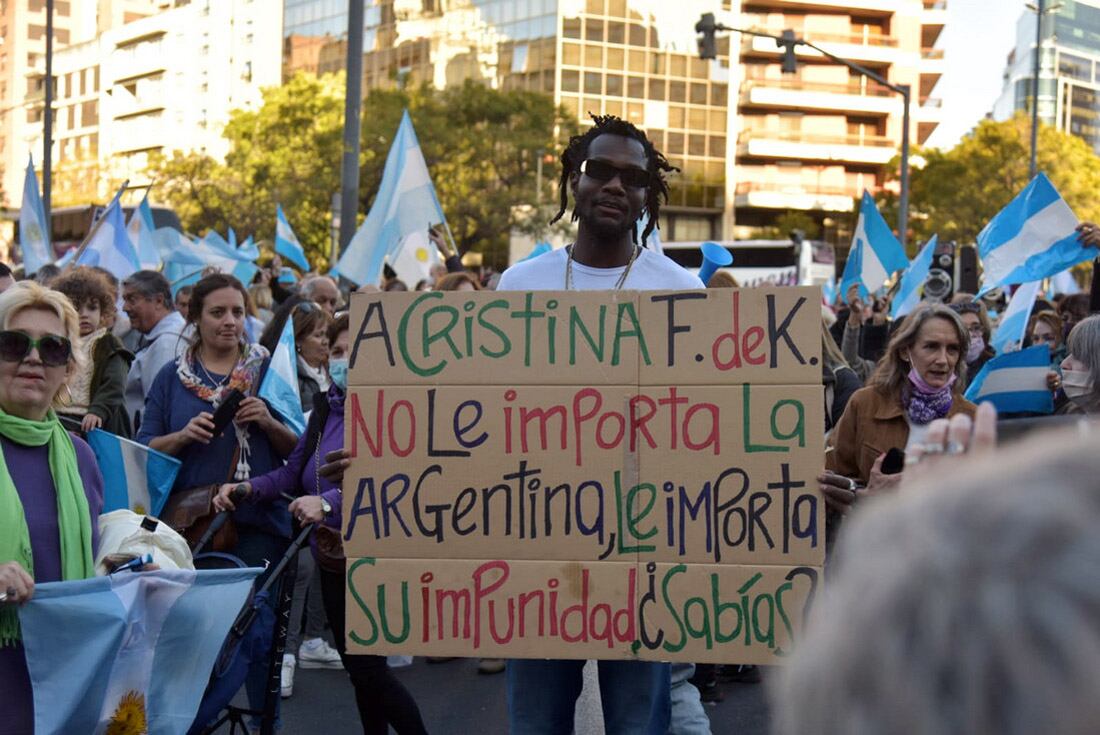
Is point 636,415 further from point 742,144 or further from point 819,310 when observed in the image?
point 742,144

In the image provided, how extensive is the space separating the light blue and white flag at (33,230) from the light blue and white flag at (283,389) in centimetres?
929

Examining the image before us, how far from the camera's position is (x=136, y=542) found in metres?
3.59

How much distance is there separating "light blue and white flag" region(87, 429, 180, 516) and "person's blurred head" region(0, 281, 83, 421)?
1052mm

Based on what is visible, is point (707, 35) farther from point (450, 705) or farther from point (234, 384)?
point (234, 384)

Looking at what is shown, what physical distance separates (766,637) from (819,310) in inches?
29.2

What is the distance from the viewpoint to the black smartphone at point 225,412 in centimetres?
505

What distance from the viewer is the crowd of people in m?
0.77

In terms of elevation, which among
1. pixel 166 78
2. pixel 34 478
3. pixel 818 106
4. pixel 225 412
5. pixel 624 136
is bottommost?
pixel 34 478

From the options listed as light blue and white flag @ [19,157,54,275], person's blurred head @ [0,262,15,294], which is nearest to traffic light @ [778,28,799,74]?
light blue and white flag @ [19,157,54,275]

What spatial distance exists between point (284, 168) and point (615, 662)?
4330cm

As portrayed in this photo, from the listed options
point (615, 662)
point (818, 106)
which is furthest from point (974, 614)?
point (818, 106)

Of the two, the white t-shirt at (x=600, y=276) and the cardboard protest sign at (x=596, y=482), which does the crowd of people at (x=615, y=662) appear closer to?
the white t-shirt at (x=600, y=276)

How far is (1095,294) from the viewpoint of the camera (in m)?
6.36

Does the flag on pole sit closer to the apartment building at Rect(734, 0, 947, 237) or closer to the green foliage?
the green foliage
